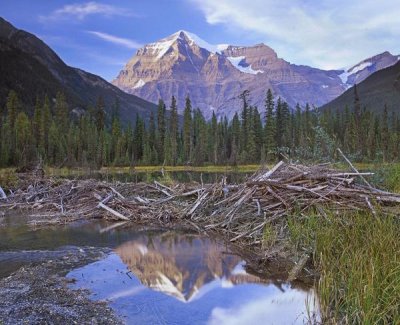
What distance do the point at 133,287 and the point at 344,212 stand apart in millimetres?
5742

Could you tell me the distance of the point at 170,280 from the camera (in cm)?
987

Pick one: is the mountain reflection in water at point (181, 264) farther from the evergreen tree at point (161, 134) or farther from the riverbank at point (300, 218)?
the evergreen tree at point (161, 134)

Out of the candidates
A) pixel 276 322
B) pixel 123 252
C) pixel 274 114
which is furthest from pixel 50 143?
pixel 276 322

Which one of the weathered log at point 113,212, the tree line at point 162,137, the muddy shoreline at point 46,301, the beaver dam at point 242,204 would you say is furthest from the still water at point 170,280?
the tree line at point 162,137

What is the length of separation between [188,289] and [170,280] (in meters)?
0.80

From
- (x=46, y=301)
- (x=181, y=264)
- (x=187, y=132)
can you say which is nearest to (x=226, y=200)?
(x=181, y=264)

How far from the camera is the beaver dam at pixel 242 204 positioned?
39.7ft

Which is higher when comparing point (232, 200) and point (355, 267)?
point (232, 200)

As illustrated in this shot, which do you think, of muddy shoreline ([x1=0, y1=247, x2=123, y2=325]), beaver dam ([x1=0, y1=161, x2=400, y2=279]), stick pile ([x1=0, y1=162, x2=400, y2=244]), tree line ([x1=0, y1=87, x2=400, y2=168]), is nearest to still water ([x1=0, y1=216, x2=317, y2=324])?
muddy shoreline ([x1=0, y1=247, x2=123, y2=325])

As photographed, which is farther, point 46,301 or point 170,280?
point 170,280

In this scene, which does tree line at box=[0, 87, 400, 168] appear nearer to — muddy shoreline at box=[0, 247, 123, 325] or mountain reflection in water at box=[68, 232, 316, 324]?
mountain reflection in water at box=[68, 232, 316, 324]

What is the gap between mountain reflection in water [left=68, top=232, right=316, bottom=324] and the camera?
25.2 ft

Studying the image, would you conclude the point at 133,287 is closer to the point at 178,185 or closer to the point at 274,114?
the point at 178,185

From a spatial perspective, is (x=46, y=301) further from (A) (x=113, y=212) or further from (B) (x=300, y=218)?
(A) (x=113, y=212)
